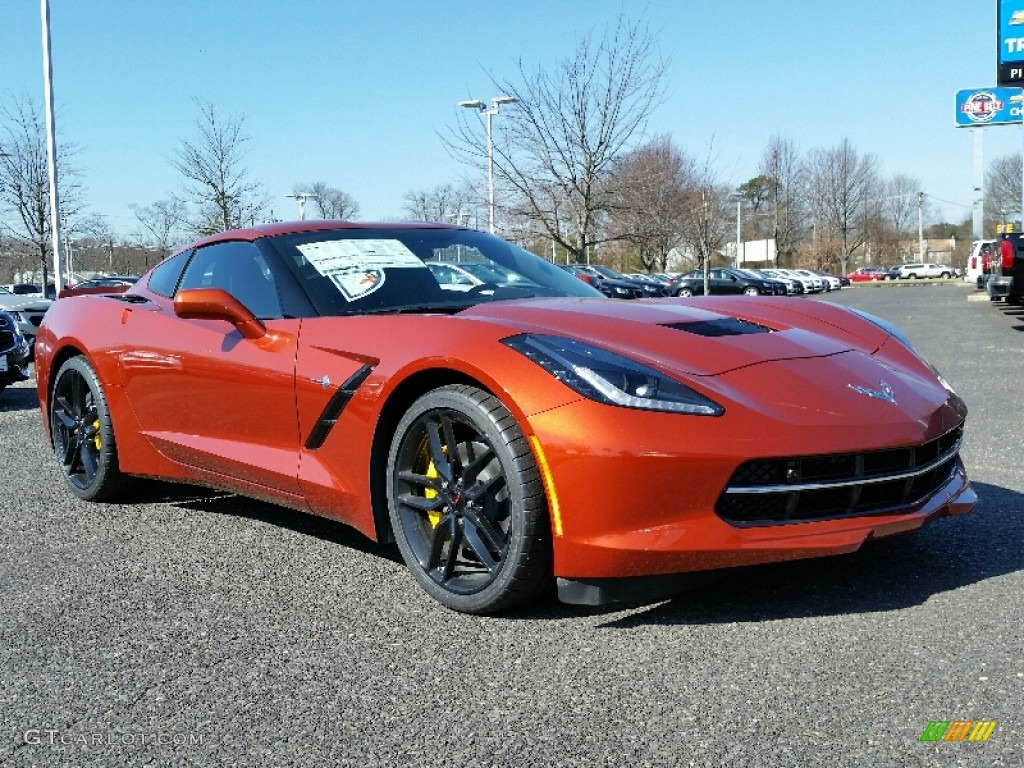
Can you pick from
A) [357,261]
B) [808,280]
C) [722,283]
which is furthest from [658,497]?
[808,280]

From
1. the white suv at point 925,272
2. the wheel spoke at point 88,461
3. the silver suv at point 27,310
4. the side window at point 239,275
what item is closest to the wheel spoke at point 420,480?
the side window at point 239,275

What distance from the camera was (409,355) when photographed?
308 cm

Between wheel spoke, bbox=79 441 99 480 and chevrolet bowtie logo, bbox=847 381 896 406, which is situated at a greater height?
chevrolet bowtie logo, bbox=847 381 896 406

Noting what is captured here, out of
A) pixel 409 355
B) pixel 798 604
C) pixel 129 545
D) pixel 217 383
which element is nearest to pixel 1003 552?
pixel 798 604

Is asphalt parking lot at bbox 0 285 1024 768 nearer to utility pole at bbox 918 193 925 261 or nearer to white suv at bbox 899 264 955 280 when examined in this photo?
white suv at bbox 899 264 955 280

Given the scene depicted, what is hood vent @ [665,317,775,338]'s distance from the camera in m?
3.12

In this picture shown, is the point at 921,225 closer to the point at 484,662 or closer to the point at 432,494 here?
the point at 432,494

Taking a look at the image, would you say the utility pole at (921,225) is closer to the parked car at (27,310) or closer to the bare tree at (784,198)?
the bare tree at (784,198)

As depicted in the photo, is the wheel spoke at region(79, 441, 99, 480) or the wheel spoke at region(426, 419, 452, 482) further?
the wheel spoke at region(79, 441, 99, 480)

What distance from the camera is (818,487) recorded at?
2.65 m

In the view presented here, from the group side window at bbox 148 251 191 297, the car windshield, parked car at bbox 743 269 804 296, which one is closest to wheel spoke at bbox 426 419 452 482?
the car windshield

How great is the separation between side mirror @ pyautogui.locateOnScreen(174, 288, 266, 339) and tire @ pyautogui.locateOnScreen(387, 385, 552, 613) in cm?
84

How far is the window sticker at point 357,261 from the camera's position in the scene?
364 cm

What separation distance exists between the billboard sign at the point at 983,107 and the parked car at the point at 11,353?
46.6m
